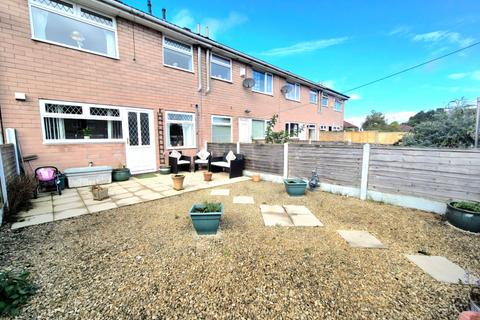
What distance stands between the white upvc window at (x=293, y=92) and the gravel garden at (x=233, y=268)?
1052 cm

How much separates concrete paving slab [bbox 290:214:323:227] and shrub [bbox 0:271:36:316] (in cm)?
323

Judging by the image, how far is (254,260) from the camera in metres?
2.24

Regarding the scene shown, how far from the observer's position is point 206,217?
273 cm

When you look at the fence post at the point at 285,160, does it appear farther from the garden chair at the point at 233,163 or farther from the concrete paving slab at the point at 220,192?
the concrete paving slab at the point at 220,192

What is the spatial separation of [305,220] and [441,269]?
1692mm

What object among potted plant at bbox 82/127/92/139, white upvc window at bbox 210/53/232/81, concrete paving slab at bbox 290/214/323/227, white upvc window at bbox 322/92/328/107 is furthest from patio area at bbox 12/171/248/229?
white upvc window at bbox 322/92/328/107

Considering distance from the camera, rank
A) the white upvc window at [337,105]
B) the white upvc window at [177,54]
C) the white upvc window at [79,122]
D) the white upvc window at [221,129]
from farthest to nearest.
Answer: the white upvc window at [337,105], the white upvc window at [221,129], the white upvc window at [177,54], the white upvc window at [79,122]

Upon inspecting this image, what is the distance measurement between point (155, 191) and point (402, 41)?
12613mm

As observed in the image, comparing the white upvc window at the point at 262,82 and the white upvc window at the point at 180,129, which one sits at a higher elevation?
the white upvc window at the point at 262,82

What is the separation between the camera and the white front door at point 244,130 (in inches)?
400

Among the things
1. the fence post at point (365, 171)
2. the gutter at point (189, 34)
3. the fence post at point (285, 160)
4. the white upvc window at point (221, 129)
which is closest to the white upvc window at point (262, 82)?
the gutter at point (189, 34)

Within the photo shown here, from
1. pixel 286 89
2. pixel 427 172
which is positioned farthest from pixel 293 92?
pixel 427 172

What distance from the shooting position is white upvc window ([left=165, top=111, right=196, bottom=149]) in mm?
7570

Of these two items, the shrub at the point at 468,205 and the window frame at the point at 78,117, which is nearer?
the shrub at the point at 468,205
